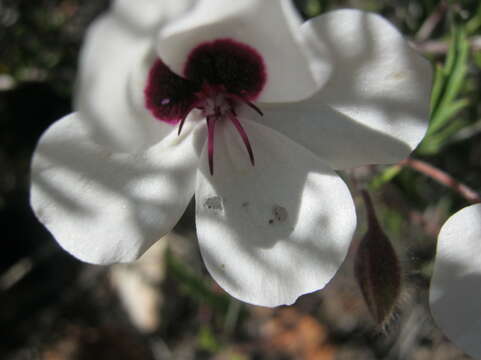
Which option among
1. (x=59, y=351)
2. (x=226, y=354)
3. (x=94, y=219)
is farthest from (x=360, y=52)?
(x=59, y=351)

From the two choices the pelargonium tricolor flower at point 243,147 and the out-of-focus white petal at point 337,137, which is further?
the out-of-focus white petal at point 337,137

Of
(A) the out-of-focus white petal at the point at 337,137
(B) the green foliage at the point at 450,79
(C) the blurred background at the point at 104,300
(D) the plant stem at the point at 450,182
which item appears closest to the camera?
(A) the out-of-focus white petal at the point at 337,137

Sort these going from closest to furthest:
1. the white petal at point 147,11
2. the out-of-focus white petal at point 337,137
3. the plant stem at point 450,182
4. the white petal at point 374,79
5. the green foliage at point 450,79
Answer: the white petal at point 147,11 → the white petal at point 374,79 → the out-of-focus white petal at point 337,137 → the plant stem at point 450,182 → the green foliage at point 450,79

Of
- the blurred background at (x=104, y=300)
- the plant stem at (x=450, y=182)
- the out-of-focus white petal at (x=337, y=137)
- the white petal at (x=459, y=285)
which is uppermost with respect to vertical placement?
the out-of-focus white petal at (x=337, y=137)

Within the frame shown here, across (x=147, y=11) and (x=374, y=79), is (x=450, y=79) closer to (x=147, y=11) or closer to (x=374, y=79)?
(x=374, y=79)

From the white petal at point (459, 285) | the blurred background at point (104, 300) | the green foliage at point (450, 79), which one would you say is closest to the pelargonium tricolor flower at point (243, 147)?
the white petal at point (459, 285)

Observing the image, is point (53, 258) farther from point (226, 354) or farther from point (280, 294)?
point (280, 294)

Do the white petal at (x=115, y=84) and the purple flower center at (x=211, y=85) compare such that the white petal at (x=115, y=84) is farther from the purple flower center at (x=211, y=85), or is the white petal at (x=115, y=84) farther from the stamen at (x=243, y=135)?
the stamen at (x=243, y=135)
